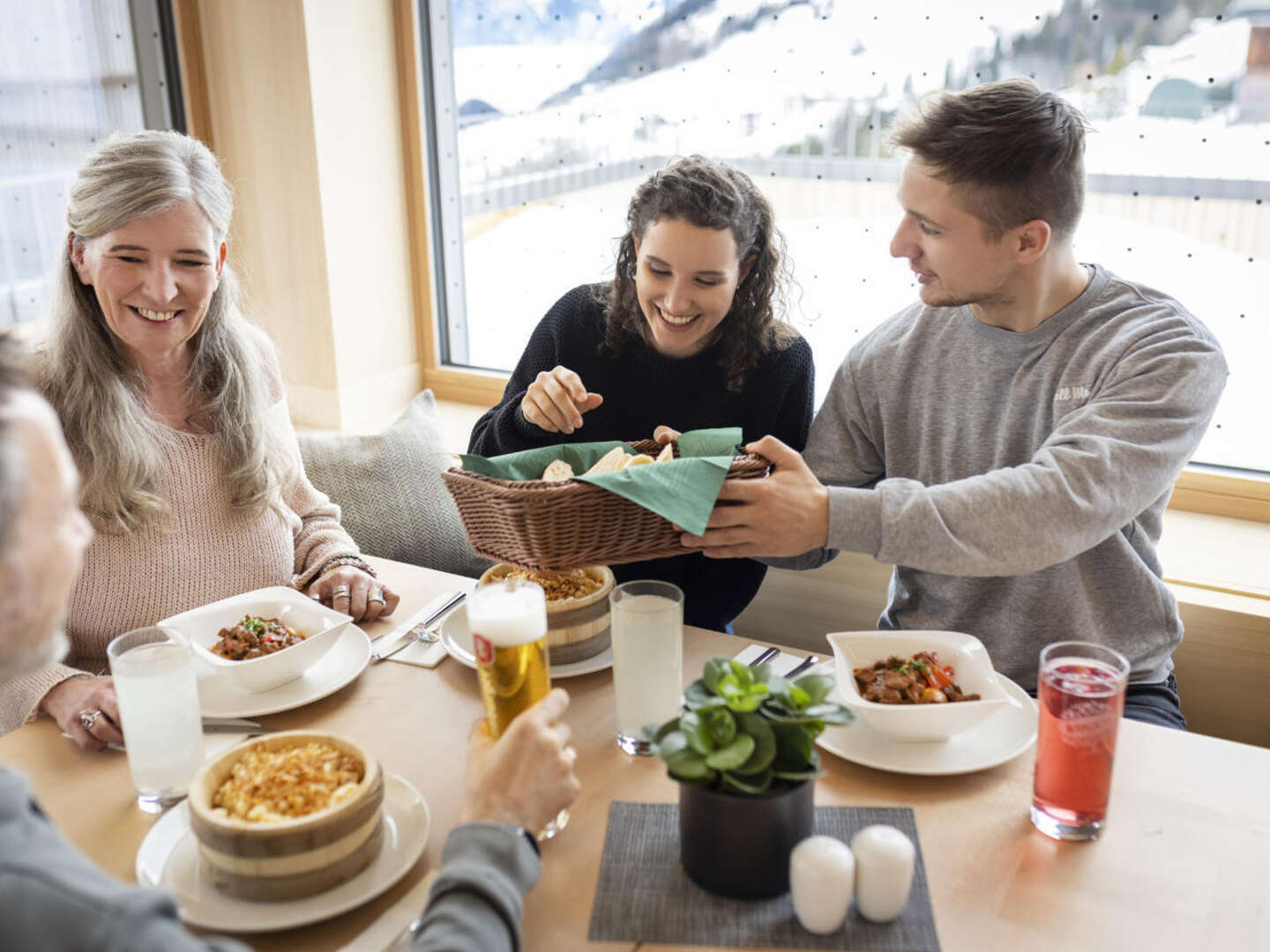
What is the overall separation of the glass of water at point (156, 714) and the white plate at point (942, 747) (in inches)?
28.2

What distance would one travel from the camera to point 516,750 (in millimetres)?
1032

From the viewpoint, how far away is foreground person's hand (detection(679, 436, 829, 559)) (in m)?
1.42

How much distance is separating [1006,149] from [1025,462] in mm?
473

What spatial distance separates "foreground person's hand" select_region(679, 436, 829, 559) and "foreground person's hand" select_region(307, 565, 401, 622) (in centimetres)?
51

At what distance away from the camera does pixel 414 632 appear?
1564 mm

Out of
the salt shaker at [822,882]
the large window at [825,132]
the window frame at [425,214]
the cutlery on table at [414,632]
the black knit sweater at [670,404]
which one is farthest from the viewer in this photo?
the window frame at [425,214]

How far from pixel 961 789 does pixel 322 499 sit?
1.23m

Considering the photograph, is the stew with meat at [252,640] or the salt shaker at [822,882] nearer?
the salt shaker at [822,882]

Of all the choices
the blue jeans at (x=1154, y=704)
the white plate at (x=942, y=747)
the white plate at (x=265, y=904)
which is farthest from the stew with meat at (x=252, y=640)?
the blue jeans at (x=1154, y=704)

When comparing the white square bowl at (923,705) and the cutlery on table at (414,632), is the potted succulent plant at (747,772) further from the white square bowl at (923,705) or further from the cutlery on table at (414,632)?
the cutlery on table at (414,632)

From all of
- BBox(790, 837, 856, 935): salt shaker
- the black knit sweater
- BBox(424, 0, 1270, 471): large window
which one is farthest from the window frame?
BBox(790, 837, 856, 935): salt shaker

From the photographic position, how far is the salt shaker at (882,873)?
967mm

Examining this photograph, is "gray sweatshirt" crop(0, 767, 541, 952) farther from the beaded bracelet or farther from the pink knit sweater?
the beaded bracelet

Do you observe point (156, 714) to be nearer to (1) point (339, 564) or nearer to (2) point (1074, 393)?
(1) point (339, 564)
